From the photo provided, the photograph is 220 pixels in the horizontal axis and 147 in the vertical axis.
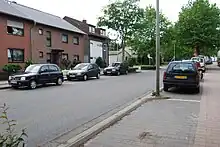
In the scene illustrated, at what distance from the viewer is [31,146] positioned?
502 cm

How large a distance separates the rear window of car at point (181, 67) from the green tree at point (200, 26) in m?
29.4

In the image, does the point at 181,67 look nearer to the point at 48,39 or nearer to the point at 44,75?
the point at 44,75

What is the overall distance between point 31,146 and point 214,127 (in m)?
4.23

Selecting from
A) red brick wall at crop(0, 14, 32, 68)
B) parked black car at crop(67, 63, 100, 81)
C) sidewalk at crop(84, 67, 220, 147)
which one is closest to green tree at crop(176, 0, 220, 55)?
parked black car at crop(67, 63, 100, 81)

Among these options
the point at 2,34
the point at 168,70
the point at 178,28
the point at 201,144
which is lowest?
the point at 201,144

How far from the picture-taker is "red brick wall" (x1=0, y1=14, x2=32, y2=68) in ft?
78.5

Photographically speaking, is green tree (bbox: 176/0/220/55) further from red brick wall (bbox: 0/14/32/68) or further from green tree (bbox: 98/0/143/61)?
red brick wall (bbox: 0/14/32/68)

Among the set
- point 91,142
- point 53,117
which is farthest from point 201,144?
point 53,117

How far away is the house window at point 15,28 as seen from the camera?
82.0ft

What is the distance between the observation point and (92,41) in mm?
44812

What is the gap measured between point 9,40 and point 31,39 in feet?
11.3

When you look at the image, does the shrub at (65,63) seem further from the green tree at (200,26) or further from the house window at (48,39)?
the green tree at (200,26)

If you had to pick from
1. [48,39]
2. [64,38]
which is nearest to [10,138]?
[48,39]

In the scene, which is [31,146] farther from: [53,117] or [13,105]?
[13,105]
